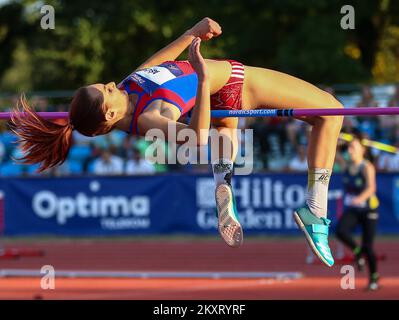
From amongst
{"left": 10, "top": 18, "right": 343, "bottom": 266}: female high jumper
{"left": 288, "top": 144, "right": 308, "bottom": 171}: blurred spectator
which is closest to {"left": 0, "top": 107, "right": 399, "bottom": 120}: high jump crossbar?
{"left": 10, "top": 18, "right": 343, "bottom": 266}: female high jumper

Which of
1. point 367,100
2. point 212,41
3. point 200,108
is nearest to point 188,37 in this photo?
point 200,108

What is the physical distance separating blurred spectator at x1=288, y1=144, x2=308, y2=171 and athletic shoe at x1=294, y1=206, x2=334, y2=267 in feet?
26.8

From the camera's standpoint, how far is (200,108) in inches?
213

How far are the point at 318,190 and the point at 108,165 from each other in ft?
29.4

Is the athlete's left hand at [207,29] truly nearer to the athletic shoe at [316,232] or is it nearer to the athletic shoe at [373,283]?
the athletic shoe at [316,232]

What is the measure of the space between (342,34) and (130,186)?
705 cm

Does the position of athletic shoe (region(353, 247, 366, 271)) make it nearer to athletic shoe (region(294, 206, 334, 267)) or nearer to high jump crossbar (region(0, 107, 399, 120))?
athletic shoe (region(294, 206, 334, 267))

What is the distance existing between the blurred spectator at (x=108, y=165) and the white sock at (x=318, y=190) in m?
8.74

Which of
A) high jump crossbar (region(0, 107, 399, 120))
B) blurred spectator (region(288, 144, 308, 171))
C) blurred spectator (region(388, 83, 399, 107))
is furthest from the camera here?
blurred spectator (region(288, 144, 308, 171))

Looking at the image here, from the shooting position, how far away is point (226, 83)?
5.89 meters

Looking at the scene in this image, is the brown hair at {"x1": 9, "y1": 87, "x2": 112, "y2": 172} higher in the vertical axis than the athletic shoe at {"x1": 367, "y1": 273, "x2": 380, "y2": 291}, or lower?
higher

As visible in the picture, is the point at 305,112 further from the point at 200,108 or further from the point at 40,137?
the point at 40,137

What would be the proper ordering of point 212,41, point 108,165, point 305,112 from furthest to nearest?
point 212,41
point 108,165
point 305,112

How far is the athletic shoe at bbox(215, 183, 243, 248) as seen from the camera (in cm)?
602
